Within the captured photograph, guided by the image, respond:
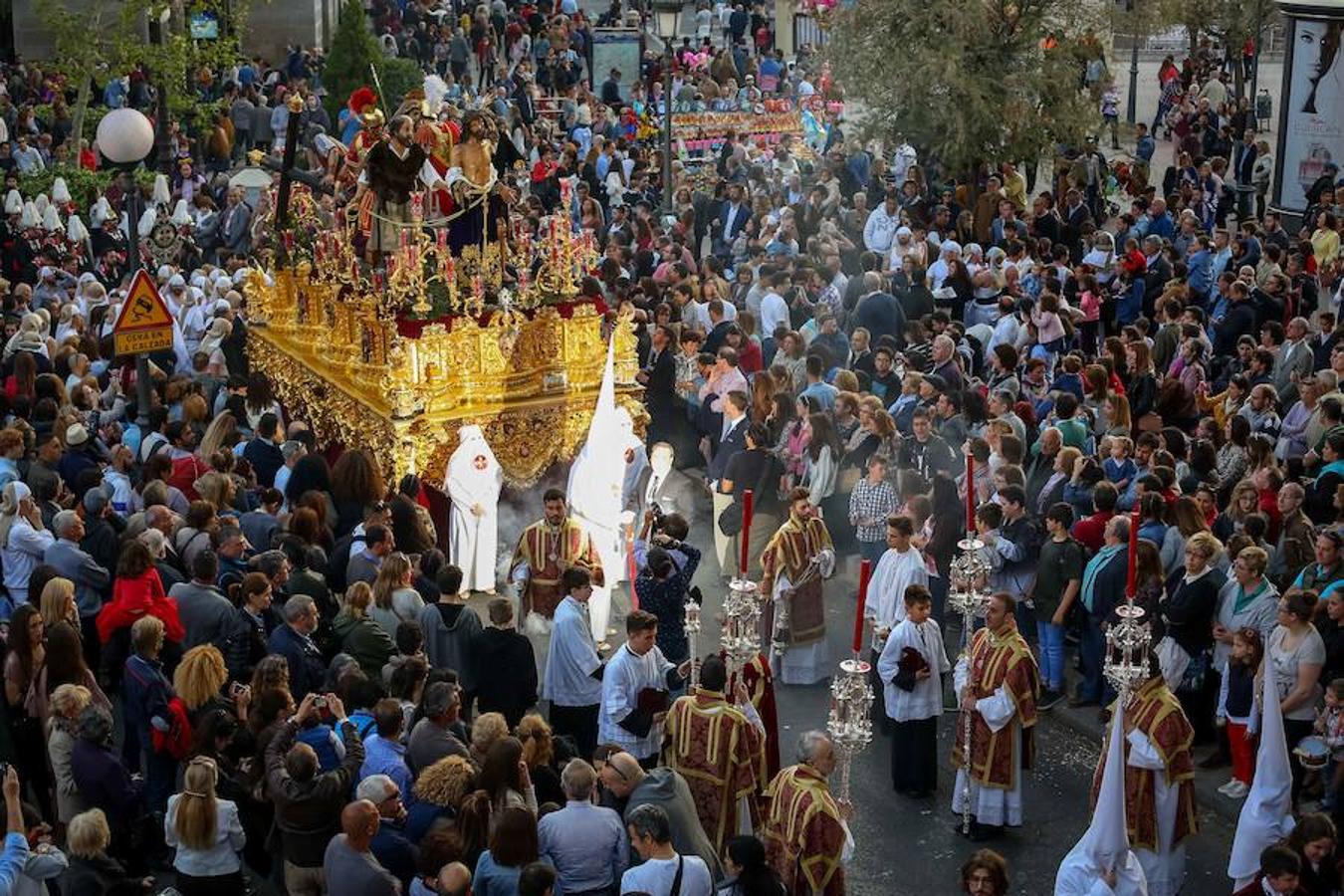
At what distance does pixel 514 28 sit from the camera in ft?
131

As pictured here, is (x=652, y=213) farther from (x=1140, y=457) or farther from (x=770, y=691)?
(x=770, y=691)

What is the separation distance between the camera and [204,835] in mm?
10461

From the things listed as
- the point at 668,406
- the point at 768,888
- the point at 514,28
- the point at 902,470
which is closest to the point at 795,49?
the point at 514,28

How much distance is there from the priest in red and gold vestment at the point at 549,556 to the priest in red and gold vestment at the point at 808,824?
12.9 ft

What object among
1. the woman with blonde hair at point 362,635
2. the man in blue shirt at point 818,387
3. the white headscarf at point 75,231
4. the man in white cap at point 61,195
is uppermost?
the man in white cap at point 61,195

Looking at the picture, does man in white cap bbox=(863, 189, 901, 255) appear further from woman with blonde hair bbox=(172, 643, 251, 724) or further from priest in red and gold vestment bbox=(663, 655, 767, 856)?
woman with blonde hair bbox=(172, 643, 251, 724)

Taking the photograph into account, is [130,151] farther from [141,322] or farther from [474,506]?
[474,506]

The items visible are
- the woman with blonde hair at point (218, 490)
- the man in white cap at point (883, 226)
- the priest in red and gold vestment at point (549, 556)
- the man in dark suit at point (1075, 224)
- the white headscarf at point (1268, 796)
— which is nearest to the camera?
the white headscarf at point (1268, 796)

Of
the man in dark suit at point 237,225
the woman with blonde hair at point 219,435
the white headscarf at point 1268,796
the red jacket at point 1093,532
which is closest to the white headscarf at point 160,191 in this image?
the man in dark suit at point 237,225

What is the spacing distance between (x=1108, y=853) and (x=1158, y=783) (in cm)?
164

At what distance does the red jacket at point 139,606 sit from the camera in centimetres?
1283

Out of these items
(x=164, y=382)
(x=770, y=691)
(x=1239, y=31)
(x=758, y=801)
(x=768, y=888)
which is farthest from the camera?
(x=1239, y=31)

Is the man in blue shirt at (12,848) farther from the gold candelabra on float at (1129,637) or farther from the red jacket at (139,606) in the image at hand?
the gold candelabra on float at (1129,637)

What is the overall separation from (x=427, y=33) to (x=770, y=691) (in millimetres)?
30030
